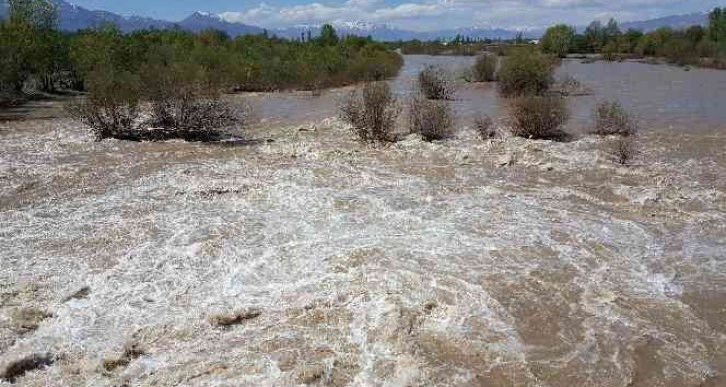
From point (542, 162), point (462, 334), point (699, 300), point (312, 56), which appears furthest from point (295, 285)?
point (312, 56)

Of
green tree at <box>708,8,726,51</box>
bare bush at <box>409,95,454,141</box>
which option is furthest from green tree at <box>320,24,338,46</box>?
bare bush at <box>409,95,454,141</box>

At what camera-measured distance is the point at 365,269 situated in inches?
331

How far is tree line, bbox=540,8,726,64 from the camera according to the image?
61.2m

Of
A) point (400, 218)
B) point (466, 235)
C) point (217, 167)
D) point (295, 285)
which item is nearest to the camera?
point (295, 285)

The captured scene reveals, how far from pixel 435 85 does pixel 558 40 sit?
61330mm

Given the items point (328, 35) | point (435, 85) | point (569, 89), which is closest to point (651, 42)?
point (328, 35)

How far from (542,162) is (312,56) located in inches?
1192

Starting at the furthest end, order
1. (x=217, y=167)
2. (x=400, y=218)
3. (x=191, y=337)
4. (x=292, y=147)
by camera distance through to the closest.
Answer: (x=292, y=147)
(x=217, y=167)
(x=400, y=218)
(x=191, y=337)

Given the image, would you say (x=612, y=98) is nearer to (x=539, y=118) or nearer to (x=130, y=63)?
(x=539, y=118)

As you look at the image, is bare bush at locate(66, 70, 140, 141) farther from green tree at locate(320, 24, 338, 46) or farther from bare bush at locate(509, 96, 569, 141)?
green tree at locate(320, 24, 338, 46)

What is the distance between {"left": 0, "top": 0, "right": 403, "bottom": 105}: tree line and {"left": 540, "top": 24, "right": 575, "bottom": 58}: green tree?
141 feet

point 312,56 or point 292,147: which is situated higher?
point 312,56

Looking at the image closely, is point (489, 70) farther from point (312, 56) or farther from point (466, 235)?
point (466, 235)

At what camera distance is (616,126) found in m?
18.4
